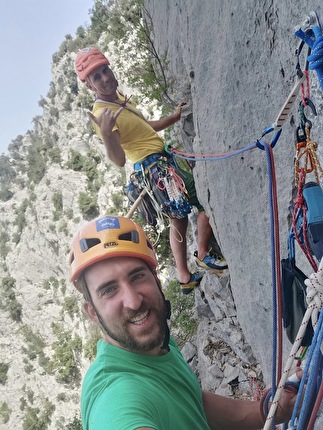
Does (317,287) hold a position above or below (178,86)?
below

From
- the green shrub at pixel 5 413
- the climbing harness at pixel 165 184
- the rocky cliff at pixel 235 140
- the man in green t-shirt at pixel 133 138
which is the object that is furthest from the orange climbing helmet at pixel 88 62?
the green shrub at pixel 5 413

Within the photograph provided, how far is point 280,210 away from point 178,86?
283 centimetres

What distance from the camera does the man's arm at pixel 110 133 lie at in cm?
359

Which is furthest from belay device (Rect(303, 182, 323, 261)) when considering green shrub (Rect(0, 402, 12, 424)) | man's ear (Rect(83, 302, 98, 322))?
green shrub (Rect(0, 402, 12, 424))

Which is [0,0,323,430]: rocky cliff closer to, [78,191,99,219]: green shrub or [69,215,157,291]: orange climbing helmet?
[69,215,157,291]: orange climbing helmet

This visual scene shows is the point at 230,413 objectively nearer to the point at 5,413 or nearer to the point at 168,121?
the point at 168,121

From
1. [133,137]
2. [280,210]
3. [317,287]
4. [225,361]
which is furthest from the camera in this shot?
[225,361]

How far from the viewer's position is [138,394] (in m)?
1.27

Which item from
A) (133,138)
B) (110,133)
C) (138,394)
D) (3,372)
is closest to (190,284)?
(133,138)

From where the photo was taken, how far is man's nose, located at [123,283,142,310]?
1.53 metres

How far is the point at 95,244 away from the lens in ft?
5.90

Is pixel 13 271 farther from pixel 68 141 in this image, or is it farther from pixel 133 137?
pixel 133 137

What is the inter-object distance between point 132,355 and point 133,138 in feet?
9.29

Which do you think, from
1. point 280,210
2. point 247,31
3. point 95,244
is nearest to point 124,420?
point 95,244
